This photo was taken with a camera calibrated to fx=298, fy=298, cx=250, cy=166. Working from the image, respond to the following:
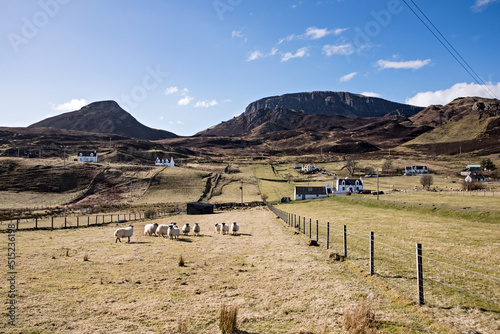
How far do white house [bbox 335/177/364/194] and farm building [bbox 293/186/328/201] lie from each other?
1109 centimetres

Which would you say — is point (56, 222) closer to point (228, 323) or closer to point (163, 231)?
point (163, 231)

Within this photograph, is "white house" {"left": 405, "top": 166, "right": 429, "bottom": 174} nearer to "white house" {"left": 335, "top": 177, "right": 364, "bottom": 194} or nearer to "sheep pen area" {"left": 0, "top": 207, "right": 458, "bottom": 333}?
"white house" {"left": 335, "top": 177, "right": 364, "bottom": 194}

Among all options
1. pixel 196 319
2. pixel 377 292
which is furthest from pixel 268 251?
pixel 196 319

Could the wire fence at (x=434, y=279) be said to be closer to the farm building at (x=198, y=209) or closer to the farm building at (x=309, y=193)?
the farm building at (x=198, y=209)

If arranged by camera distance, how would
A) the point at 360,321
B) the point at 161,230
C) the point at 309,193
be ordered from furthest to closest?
the point at 309,193 → the point at 161,230 → the point at 360,321

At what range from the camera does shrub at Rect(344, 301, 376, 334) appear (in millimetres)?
7441

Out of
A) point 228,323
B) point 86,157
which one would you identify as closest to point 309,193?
point 228,323

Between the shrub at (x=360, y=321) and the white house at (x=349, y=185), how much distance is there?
98.9 metres

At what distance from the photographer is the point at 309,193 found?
9375 centimetres

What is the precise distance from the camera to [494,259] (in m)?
15.1

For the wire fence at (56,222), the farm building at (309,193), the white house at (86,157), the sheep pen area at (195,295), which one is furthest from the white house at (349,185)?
the white house at (86,157)

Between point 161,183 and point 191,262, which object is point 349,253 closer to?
point 191,262

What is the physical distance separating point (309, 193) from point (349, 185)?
61.9 ft

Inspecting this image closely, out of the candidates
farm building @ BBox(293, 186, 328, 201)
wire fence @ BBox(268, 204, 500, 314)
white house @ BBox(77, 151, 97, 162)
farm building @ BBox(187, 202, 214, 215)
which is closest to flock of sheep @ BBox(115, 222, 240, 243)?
wire fence @ BBox(268, 204, 500, 314)
